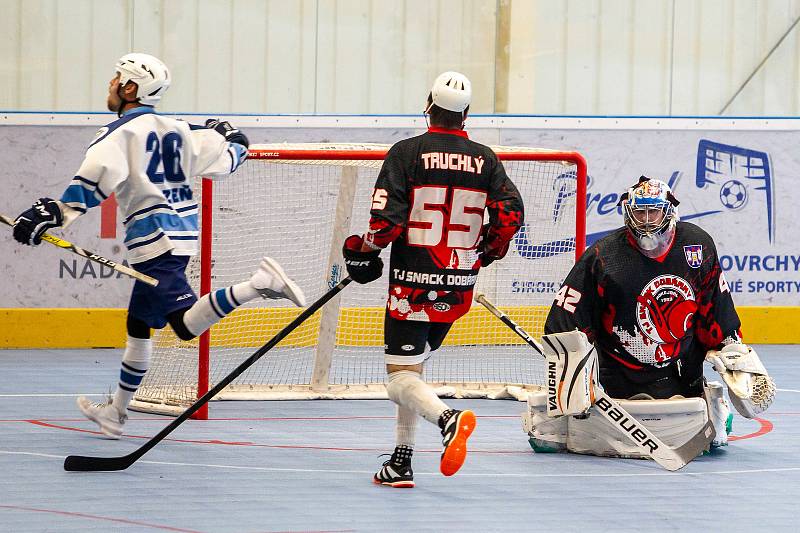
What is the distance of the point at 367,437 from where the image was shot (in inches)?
212

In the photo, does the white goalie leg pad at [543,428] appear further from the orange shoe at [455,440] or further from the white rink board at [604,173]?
the white rink board at [604,173]

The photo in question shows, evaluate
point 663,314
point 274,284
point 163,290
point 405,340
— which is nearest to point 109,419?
point 163,290

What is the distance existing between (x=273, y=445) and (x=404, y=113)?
3.90 metres

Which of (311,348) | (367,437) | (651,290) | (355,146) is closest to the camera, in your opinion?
(651,290)

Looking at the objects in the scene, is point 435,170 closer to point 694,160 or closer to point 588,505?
point 588,505

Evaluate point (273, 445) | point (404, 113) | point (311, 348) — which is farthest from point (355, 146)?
point (404, 113)

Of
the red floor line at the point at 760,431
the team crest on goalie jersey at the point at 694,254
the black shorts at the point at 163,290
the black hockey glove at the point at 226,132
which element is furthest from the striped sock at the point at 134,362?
the red floor line at the point at 760,431

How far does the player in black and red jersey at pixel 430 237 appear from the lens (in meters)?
4.32

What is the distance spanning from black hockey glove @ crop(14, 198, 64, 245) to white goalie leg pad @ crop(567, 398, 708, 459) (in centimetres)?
204

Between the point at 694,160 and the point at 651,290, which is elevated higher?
the point at 694,160

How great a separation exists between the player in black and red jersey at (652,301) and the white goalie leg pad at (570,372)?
6.2 inches

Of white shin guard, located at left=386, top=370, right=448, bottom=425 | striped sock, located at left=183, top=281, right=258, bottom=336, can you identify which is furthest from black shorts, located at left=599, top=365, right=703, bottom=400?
striped sock, located at left=183, top=281, right=258, bottom=336

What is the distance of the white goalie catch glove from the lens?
4.77 m

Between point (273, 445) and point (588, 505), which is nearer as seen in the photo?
point (588, 505)
